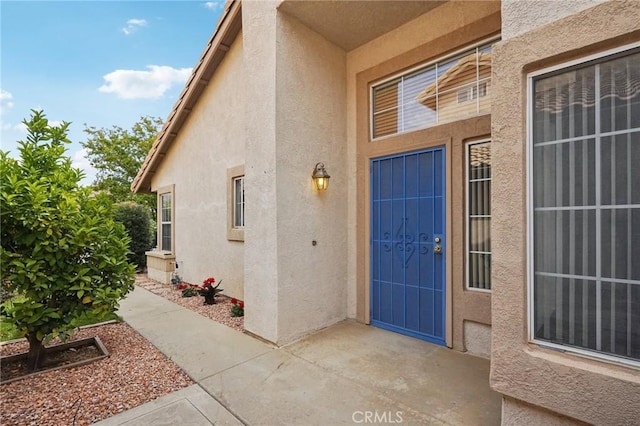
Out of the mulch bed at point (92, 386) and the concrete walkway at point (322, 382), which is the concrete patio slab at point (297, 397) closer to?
the concrete walkway at point (322, 382)

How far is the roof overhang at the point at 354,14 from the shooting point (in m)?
4.46

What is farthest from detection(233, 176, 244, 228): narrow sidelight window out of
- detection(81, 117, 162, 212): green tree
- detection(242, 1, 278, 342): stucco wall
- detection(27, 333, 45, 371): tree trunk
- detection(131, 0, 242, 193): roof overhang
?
detection(81, 117, 162, 212): green tree

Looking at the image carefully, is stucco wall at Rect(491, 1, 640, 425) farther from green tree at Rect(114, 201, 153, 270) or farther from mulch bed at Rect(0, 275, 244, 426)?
green tree at Rect(114, 201, 153, 270)

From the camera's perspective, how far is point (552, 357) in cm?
219

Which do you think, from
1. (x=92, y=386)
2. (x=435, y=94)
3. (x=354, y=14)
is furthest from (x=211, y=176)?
(x=435, y=94)

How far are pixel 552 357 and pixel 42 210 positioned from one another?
5.31 m

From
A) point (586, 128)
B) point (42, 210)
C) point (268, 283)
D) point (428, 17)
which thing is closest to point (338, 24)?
point (428, 17)

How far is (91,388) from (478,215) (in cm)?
534

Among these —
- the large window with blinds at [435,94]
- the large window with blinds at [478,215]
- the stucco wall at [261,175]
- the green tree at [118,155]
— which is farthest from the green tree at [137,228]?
the large window with blinds at [478,215]

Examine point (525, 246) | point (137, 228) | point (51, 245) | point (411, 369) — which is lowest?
point (411, 369)

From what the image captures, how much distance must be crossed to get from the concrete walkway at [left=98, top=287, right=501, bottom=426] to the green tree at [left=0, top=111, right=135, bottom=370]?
1.33 m

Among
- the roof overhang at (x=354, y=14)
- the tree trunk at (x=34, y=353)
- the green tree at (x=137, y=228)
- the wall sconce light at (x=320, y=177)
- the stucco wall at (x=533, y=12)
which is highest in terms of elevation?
the roof overhang at (x=354, y=14)

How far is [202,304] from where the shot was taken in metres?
6.96
